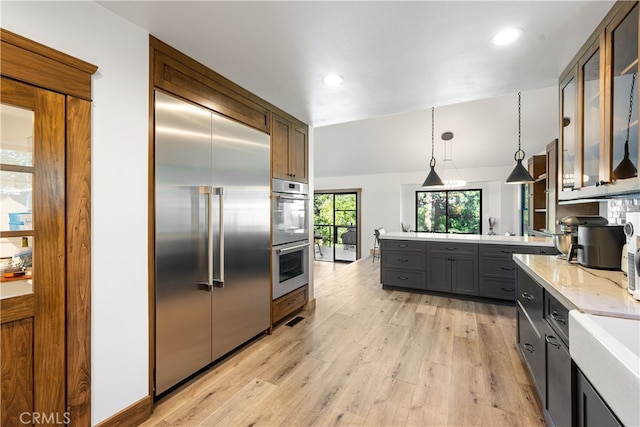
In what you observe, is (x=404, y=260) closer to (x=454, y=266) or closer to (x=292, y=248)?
(x=454, y=266)

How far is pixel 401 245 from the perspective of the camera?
14.9ft

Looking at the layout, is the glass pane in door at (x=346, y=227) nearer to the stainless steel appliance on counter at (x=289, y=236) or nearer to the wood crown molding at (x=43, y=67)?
the stainless steel appliance on counter at (x=289, y=236)

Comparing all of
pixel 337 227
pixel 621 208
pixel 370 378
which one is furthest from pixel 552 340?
pixel 337 227

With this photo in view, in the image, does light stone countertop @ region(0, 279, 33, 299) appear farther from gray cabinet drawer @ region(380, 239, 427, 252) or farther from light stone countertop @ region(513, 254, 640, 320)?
gray cabinet drawer @ region(380, 239, 427, 252)

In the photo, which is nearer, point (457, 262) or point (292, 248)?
point (292, 248)

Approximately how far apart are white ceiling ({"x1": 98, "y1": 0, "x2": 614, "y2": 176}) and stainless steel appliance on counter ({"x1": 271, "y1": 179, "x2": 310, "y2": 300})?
0.93 meters

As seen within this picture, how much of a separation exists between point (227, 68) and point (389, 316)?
125 inches

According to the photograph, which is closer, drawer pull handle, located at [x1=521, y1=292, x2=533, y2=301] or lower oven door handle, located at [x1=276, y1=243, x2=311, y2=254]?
drawer pull handle, located at [x1=521, y1=292, x2=533, y2=301]

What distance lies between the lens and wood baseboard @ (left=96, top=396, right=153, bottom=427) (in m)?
1.55

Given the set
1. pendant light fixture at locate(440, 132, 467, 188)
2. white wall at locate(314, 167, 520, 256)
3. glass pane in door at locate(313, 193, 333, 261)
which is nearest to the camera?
pendant light fixture at locate(440, 132, 467, 188)

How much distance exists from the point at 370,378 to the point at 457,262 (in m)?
2.62

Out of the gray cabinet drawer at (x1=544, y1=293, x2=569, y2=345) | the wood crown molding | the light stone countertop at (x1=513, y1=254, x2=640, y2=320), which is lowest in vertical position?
the gray cabinet drawer at (x1=544, y1=293, x2=569, y2=345)

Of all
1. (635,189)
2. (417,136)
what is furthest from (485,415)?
(417,136)

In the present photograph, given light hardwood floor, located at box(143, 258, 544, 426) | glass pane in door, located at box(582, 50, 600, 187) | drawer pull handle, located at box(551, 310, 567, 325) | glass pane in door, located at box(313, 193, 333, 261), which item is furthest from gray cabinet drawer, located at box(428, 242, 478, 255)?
glass pane in door, located at box(313, 193, 333, 261)
